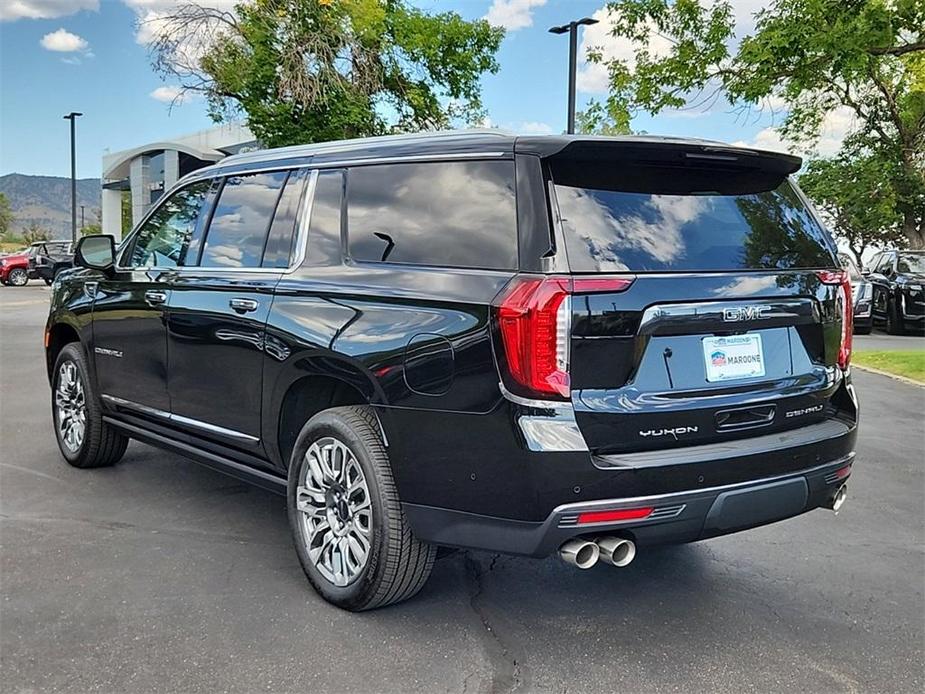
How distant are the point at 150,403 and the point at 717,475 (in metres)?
3.19

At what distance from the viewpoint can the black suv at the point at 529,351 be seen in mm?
2947

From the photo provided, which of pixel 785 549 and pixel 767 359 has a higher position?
pixel 767 359

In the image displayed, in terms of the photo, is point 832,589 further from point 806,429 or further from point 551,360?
point 551,360

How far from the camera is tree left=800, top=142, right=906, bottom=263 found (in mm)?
26891

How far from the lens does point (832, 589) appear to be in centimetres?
397

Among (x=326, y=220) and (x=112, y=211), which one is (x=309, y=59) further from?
(x=112, y=211)

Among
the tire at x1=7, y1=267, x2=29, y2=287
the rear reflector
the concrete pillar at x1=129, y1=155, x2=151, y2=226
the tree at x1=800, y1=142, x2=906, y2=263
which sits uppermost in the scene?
the concrete pillar at x1=129, y1=155, x2=151, y2=226

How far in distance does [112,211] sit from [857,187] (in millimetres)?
49638

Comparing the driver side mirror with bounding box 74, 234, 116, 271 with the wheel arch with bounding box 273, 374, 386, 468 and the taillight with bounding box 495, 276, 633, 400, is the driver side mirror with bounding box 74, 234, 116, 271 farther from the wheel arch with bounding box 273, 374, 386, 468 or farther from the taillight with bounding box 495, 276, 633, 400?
the taillight with bounding box 495, 276, 633, 400

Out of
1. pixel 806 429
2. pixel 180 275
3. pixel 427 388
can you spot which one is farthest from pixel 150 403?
pixel 806 429

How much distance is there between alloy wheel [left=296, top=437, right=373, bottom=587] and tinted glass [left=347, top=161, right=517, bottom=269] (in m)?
0.86

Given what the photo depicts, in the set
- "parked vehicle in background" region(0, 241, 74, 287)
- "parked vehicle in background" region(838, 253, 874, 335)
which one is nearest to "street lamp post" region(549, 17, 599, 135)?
"parked vehicle in background" region(838, 253, 874, 335)

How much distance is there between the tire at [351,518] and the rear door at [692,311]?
91 cm

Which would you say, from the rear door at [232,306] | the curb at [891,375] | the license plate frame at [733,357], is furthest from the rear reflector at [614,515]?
the curb at [891,375]
